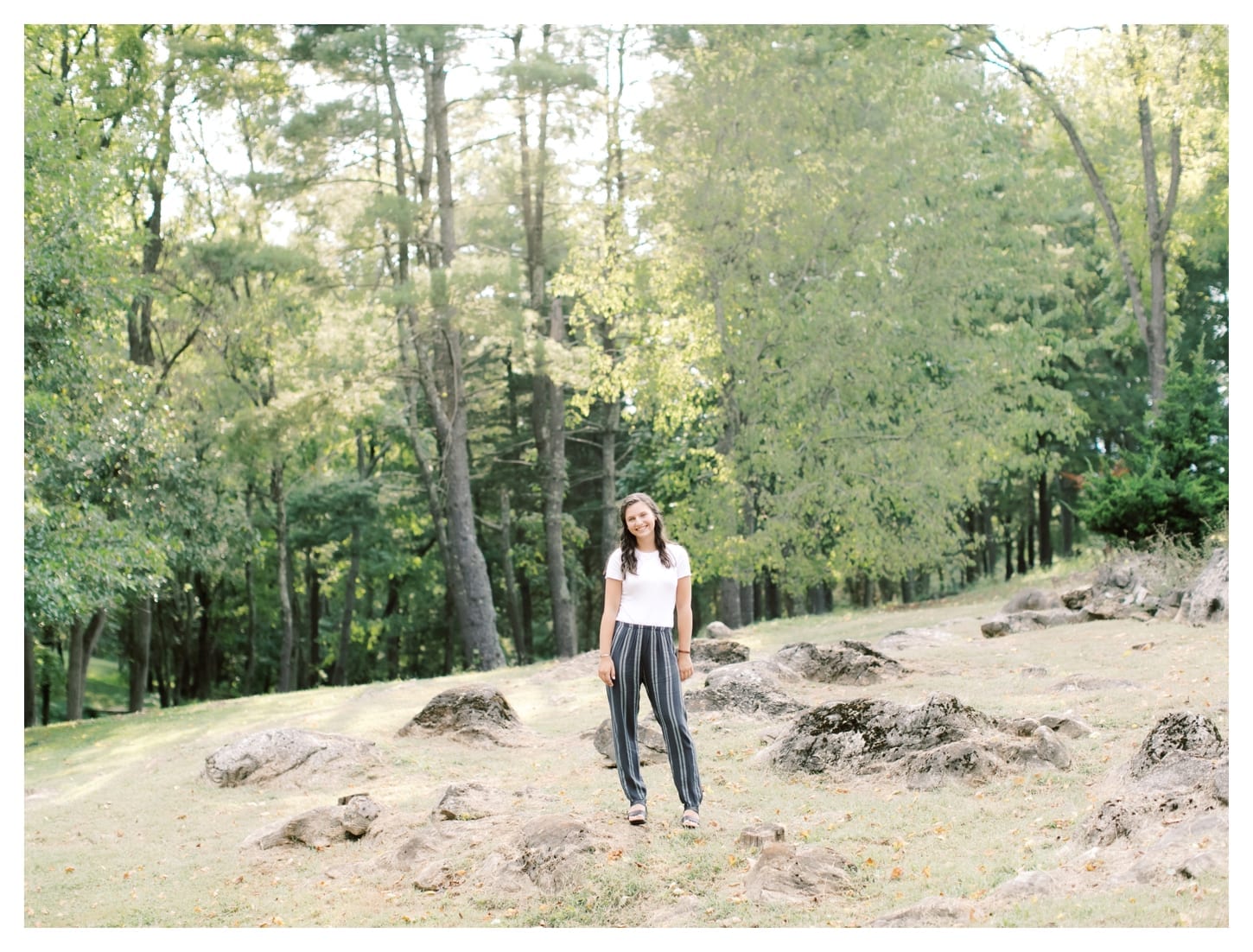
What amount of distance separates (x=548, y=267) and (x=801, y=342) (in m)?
5.19

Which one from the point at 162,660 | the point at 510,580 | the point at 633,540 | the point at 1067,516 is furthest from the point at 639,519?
the point at 1067,516

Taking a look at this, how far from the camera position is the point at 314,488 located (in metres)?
20.8

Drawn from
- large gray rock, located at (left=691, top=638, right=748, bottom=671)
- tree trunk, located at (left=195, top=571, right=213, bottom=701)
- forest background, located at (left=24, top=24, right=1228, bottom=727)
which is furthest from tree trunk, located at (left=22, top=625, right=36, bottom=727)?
large gray rock, located at (left=691, top=638, right=748, bottom=671)

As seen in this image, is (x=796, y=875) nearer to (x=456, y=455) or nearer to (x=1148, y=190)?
(x=456, y=455)

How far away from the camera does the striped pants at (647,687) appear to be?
4.89 m

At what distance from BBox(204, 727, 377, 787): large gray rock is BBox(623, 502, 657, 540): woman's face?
3395 mm

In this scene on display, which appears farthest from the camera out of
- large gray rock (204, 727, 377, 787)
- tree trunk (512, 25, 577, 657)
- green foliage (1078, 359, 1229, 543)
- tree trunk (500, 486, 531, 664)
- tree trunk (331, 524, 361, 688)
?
tree trunk (331, 524, 361, 688)

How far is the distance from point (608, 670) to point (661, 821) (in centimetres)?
88

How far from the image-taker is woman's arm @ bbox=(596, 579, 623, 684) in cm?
484

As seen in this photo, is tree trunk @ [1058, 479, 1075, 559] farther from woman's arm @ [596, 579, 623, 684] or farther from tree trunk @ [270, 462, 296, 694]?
woman's arm @ [596, 579, 623, 684]

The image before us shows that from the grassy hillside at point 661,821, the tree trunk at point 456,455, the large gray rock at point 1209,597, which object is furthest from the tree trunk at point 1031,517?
the grassy hillside at point 661,821

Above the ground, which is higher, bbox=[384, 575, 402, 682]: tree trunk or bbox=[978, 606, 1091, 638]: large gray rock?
bbox=[978, 606, 1091, 638]: large gray rock

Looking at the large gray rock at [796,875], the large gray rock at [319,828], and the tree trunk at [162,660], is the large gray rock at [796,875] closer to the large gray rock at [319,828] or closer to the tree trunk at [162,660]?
the large gray rock at [319,828]

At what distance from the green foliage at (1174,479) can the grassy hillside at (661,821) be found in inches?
118
